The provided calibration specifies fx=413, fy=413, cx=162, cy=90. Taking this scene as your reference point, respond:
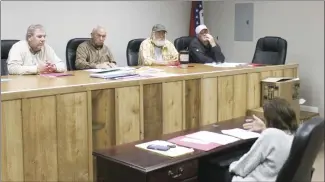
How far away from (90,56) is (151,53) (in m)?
0.62

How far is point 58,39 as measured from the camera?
457cm

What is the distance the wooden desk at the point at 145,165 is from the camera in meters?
1.79

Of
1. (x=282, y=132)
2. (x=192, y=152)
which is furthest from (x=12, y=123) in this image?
(x=282, y=132)

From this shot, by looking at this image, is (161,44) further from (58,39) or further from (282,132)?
(282,132)

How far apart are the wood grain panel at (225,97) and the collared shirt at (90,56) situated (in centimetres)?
134

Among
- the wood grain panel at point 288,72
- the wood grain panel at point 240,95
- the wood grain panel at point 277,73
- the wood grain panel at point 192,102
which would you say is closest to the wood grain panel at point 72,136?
the wood grain panel at point 192,102

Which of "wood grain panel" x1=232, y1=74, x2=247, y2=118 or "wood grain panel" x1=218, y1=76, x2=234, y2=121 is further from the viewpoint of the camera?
"wood grain panel" x1=232, y1=74, x2=247, y2=118

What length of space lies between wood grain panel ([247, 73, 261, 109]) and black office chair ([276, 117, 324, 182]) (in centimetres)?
171

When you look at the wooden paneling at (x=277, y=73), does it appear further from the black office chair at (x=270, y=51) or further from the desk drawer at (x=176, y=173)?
the desk drawer at (x=176, y=173)

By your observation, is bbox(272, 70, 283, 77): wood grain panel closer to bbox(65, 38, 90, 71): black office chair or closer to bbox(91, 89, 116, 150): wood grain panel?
bbox(91, 89, 116, 150): wood grain panel

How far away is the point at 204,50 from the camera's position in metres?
4.48

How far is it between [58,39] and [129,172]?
3.07 m

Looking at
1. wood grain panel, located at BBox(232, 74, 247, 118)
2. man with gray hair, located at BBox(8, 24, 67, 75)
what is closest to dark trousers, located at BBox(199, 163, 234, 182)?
wood grain panel, located at BBox(232, 74, 247, 118)

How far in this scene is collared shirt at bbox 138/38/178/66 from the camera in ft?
13.1
